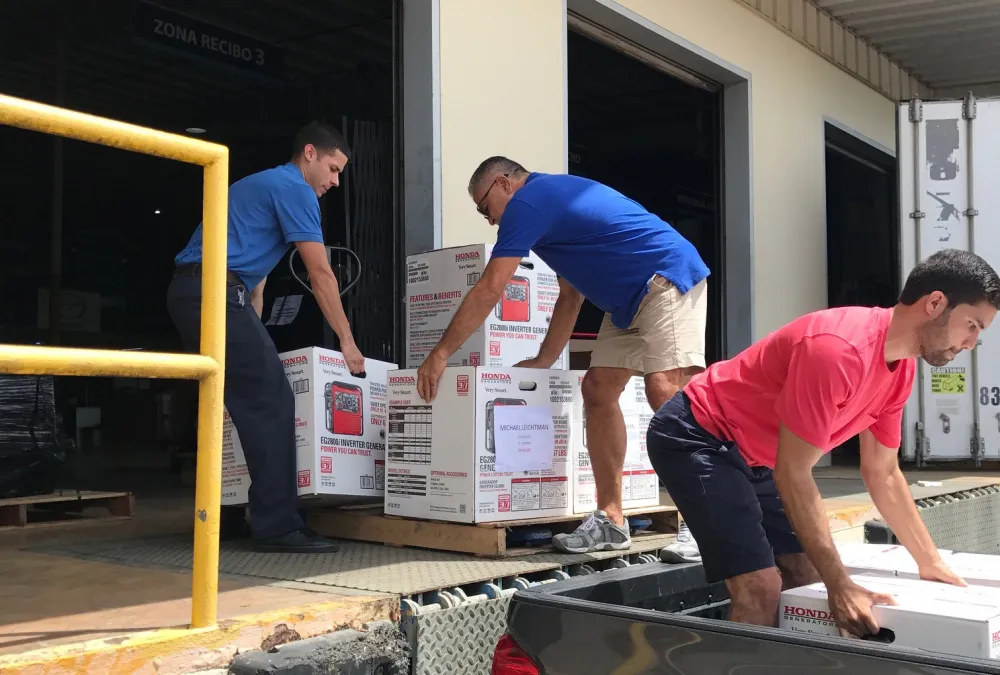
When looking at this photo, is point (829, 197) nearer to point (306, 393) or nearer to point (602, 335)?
point (602, 335)

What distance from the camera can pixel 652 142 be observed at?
14375 millimetres

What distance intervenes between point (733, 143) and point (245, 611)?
771 cm

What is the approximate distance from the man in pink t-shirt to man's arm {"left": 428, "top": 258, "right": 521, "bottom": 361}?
A: 1289 millimetres

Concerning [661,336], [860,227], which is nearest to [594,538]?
[661,336]

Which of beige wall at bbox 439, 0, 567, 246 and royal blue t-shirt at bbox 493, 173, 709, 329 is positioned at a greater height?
beige wall at bbox 439, 0, 567, 246

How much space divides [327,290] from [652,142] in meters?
10.8

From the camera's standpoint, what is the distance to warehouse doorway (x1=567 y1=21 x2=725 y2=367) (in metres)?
9.90

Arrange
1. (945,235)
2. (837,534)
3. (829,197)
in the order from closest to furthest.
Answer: (837,534)
(945,235)
(829,197)

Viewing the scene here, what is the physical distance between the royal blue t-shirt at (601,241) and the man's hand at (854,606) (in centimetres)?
211

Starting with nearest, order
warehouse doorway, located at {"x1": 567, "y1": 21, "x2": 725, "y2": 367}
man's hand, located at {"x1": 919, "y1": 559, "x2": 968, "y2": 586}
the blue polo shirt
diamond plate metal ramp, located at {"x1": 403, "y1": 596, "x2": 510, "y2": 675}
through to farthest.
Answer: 1. man's hand, located at {"x1": 919, "y1": 559, "x2": 968, "y2": 586}
2. diamond plate metal ramp, located at {"x1": 403, "y1": 596, "x2": 510, "y2": 675}
3. the blue polo shirt
4. warehouse doorway, located at {"x1": 567, "y1": 21, "x2": 725, "y2": 367}

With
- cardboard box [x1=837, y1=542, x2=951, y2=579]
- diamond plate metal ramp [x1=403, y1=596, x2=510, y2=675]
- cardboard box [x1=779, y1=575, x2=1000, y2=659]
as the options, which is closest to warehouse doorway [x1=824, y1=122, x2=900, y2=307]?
cardboard box [x1=837, y1=542, x2=951, y2=579]

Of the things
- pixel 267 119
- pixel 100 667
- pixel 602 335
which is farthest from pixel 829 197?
pixel 100 667

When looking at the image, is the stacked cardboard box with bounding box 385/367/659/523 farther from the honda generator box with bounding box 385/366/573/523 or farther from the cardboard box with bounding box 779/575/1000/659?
the cardboard box with bounding box 779/575/1000/659

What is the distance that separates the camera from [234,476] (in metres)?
4.54
